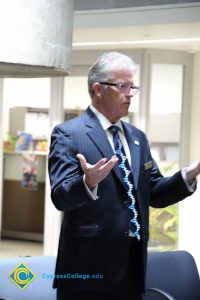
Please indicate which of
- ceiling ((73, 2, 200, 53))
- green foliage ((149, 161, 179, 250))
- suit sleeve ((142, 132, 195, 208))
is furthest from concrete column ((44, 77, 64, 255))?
suit sleeve ((142, 132, 195, 208))

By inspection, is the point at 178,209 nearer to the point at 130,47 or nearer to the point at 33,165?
the point at 130,47

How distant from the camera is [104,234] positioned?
196 centimetres

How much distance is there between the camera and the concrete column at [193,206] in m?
4.93

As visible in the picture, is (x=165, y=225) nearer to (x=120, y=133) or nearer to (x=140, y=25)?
(x=140, y=25)

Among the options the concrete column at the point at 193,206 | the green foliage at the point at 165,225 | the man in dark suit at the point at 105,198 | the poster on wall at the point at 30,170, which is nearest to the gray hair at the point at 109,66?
the man in dark suit at the point at 105,198

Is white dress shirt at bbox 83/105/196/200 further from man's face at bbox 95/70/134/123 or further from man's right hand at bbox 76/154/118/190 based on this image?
man's right hand at bbox 76/154/118/190

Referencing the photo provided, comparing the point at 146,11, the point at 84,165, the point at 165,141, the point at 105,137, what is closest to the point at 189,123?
the point at 165,141

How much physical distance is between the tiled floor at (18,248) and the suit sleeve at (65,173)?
5.12 meters

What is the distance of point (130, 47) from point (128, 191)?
3.54 m

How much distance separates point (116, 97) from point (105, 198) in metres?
0.39

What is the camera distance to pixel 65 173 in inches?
74.7

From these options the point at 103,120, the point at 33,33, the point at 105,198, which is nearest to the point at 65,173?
the point at 105,198

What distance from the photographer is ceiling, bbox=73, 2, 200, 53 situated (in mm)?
3849

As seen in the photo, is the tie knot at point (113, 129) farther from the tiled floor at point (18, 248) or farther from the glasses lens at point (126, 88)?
the tiled floor at point (18, 248)
